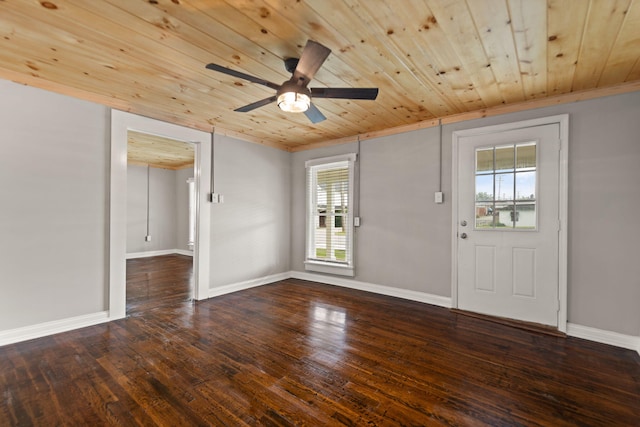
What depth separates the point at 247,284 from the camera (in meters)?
4.67

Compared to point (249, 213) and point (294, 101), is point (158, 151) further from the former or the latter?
point (294, 101)

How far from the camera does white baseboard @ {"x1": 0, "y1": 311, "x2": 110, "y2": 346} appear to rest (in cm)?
263

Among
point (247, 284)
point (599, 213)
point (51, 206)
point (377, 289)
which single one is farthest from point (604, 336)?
point (51, 206)

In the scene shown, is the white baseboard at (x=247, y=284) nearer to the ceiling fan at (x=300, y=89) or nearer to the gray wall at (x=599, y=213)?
the gray wall at (x=599, y=213)

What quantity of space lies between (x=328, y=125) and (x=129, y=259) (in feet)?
20.9

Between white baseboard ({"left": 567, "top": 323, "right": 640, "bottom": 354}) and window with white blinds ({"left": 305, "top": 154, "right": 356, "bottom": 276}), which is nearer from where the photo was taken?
white baseboard ({"left": 567, "top": 323, "right": 640, "bottom": 354})

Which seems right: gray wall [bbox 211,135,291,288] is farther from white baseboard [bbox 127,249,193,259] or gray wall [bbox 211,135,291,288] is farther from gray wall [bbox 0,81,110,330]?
white baseboard [bbox 127,249,193,259]

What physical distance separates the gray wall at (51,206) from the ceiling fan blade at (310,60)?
248 cm

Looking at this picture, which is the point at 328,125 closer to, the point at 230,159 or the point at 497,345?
the point at 230,159

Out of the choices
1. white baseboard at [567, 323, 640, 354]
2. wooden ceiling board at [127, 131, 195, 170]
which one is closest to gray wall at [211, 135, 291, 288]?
wooden ceiling board at [127, 131, 195, 170]

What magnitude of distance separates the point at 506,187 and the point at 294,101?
8.69 ft

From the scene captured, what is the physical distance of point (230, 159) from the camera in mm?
4469

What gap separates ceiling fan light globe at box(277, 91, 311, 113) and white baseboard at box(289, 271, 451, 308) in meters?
2.95

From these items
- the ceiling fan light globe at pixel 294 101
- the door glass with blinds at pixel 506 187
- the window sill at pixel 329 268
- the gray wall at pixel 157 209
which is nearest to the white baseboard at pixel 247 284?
the window sill at pixel 329 268
